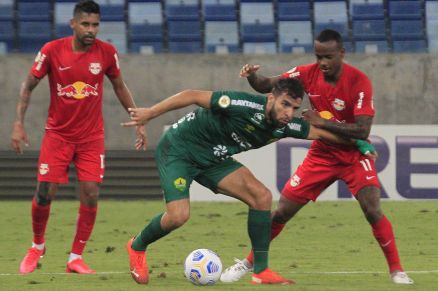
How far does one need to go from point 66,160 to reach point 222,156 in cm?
174

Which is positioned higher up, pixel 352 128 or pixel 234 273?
pixel 352 128

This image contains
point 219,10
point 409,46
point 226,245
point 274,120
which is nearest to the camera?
point 274,120

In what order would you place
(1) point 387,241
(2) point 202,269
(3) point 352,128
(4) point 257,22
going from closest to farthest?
(2) point 202,269 < (3) point 352,128 < (1) point 387,241 < (4) point 257,22

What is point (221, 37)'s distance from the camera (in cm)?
1942

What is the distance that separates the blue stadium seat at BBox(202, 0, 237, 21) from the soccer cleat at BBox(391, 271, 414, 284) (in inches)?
451

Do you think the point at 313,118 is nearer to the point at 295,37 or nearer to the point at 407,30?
the point at 295,37

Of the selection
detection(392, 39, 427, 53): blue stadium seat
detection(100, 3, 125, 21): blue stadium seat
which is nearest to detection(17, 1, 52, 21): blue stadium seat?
detection(100, 3, 125, 21): blue stadium seat

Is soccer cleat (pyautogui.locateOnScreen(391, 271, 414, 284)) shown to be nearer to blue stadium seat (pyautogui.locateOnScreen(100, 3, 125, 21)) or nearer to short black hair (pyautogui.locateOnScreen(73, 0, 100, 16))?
short black hair (pyautogui.locateOnScreen(73, 0, 100, 16))

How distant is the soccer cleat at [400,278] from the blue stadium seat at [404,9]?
11665 mm

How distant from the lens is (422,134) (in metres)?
17.1

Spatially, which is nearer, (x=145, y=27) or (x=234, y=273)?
(x=234, y=273)

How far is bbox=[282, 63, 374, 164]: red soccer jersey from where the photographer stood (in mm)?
8969

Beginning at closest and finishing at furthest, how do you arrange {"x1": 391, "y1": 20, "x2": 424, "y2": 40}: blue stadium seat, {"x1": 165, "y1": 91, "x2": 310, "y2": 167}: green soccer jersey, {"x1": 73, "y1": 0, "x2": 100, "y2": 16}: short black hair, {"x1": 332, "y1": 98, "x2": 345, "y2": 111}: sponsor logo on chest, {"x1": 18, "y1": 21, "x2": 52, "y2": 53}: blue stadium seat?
{"x1": 165, "y1": 91, "x2": 310, "y2": 167}: green soccer jersey, {"x1": 332, "y1": 98, "x2": 345, "y2": 111}: sponsor logo on chest, {"x1": 73, "y1": 0, "x2": 100, "y2": 16}: short black hair, {"x1": 18, "y1": 21, "x2": 52, "y2": 53}: blue stadium seat, {"x1": 391, "y1": 20, "x2": 424, "y2": 40}: blue stadium seat

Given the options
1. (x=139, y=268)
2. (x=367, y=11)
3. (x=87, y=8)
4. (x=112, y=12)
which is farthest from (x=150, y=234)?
(x=367, y=11)
